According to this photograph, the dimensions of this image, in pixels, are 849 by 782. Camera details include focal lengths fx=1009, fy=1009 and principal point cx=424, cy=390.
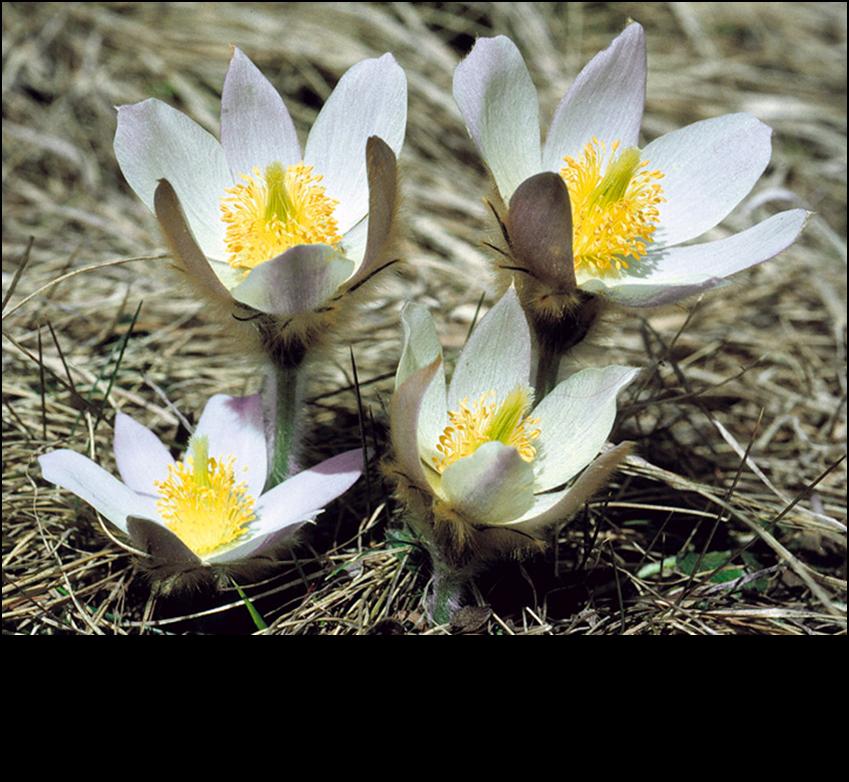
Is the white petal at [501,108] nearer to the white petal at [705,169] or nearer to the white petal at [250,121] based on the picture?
the white petal at [705,169]

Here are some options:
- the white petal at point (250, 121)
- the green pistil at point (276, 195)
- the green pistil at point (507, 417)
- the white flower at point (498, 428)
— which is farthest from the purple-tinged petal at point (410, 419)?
the white petal at point (250, 121)

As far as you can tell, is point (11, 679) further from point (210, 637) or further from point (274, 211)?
point (274, 211)

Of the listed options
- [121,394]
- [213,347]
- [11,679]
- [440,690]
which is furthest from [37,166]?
[440,690]

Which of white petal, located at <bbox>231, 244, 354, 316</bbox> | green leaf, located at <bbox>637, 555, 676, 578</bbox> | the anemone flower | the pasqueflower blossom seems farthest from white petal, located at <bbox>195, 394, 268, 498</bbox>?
A: green leaf, located at <bbox>637, 555, 676, 578</bbox>

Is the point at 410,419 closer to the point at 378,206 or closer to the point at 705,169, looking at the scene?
the point at 378,206

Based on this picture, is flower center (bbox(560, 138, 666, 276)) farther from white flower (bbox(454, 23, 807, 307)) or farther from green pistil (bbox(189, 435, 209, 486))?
green pistil (bbox(189, 435, 209, 486))
